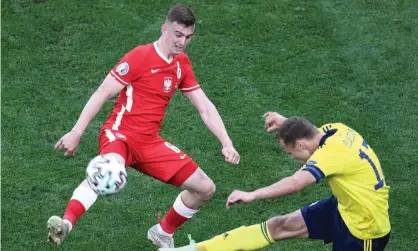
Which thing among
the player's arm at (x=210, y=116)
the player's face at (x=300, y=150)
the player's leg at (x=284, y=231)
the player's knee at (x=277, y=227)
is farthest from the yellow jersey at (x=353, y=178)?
the player's arm at (x=210, y=116)

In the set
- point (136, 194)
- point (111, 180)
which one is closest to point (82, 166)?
point (136, 194)

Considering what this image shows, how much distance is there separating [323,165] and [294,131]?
34 cm

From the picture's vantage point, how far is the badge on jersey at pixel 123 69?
715 centimetres

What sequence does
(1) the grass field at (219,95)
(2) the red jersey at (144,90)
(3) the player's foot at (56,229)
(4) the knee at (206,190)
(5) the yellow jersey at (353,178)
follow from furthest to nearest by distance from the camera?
(1) the grass field at (219,95) < (4) the knee at (206,190) < (2) the red jersey at (144,90) < (3) the player's foot at (56,229) < (5) the yellow jersey at (353,178)

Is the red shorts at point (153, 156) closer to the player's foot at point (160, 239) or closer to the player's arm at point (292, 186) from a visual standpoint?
the player's foot at point (160, 239)

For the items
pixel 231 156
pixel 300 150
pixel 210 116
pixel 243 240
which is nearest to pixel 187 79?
pixel 210 116

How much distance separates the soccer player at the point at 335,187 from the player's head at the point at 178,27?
100 centimetres

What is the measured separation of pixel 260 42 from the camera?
1164 cm

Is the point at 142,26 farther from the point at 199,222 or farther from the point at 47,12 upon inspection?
the point at 199,222

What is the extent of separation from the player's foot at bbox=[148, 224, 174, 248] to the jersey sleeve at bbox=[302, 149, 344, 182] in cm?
206

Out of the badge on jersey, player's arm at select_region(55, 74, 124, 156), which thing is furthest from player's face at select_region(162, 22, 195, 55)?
player's arm at select_region(55, 74, 124, 156)

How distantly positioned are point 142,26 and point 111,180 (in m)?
5.64

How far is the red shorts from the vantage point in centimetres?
729

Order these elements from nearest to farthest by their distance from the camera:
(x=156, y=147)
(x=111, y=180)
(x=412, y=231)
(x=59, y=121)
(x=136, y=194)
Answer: (x=111, y=180), (x=156, y=147), (x=412, y=231), (x=136, y=194), (x=59, y=121)
